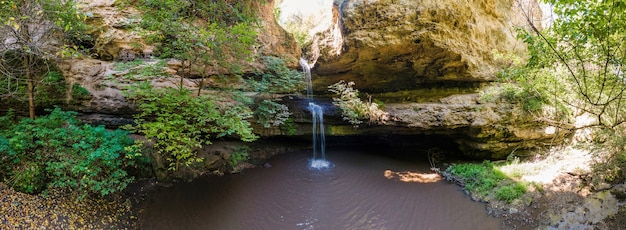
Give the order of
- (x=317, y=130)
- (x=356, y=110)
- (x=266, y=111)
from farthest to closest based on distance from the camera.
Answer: (x=317, y=130)
(x=356, y=110)
(x=266, y=111)

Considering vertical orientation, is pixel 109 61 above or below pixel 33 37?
below

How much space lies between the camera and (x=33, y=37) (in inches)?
231

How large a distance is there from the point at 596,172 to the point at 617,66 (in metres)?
3.06

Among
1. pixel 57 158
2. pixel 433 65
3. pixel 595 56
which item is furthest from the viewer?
pixel 433 65

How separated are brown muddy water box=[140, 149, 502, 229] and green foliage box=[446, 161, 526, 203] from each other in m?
0.55

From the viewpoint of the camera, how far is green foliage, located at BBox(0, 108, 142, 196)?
494 centimetres

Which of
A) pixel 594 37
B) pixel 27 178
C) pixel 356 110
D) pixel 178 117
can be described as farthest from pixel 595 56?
pixel 27 178

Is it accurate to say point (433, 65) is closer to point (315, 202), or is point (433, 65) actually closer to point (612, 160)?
point (612, 160)

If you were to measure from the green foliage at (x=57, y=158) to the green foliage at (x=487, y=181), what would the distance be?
908 cm

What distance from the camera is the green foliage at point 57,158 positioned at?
494 cm

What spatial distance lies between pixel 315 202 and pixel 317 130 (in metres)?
4.08

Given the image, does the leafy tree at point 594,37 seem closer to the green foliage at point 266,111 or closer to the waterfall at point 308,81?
the green foliage at point 266,111

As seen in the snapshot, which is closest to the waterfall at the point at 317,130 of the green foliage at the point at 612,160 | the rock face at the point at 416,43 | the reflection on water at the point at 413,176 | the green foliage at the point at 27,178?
the rock face at the point at 416,43

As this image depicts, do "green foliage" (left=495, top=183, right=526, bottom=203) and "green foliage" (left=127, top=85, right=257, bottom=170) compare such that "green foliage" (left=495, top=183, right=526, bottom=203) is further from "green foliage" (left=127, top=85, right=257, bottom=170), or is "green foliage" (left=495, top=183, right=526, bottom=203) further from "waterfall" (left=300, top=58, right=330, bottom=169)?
"green foliage" (left=127, top=85, right=257, bottom=170)
